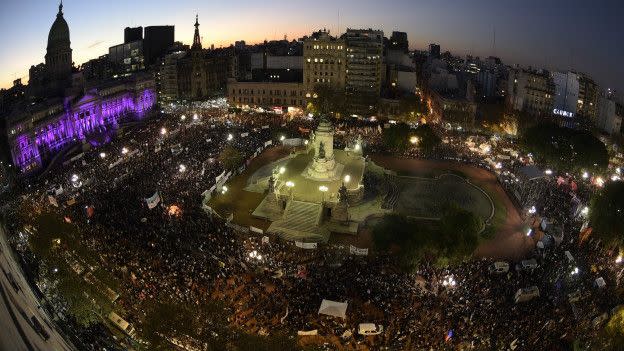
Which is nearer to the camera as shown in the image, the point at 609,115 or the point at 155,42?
the point at 609,115

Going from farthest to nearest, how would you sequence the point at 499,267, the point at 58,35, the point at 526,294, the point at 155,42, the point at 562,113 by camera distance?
the point at 155,42 < the point at 562,113 < the point at 58,35 < the point at 499,267 < the point at 526,294

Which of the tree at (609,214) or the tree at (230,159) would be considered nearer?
the tree at (609,214)

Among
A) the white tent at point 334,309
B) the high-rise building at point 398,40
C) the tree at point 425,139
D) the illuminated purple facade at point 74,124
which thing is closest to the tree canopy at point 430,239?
the white tent at point 334,309

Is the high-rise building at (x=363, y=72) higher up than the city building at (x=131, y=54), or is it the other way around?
the city building at (x=131, y=54)

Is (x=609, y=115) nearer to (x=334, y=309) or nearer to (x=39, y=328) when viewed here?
(x=334, y=309)

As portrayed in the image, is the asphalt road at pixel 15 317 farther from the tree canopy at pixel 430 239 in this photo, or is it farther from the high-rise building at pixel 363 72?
the high-rise building at pixel 363 72

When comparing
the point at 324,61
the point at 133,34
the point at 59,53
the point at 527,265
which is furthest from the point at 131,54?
the point at 527,265
